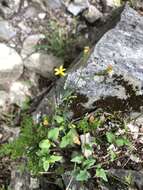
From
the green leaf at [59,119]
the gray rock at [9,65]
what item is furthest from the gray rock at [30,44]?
the green leaf at [59,119]

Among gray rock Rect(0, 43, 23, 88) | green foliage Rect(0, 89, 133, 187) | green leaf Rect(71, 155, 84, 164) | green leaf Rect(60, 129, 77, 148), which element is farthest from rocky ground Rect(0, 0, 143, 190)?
green leaf Rect(60, 129, 77, 148)

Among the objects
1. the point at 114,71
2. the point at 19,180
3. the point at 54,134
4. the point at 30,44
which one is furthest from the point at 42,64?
the point at 54,134

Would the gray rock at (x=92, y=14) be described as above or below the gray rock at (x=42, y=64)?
above

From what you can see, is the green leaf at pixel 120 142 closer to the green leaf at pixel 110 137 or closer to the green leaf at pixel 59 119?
the green leaf at pixel 110 137

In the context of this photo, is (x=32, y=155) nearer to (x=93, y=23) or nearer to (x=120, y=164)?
(x=120, y=164)

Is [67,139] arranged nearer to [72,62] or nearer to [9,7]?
[72,62]

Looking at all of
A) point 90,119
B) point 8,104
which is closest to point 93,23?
point 8,104
